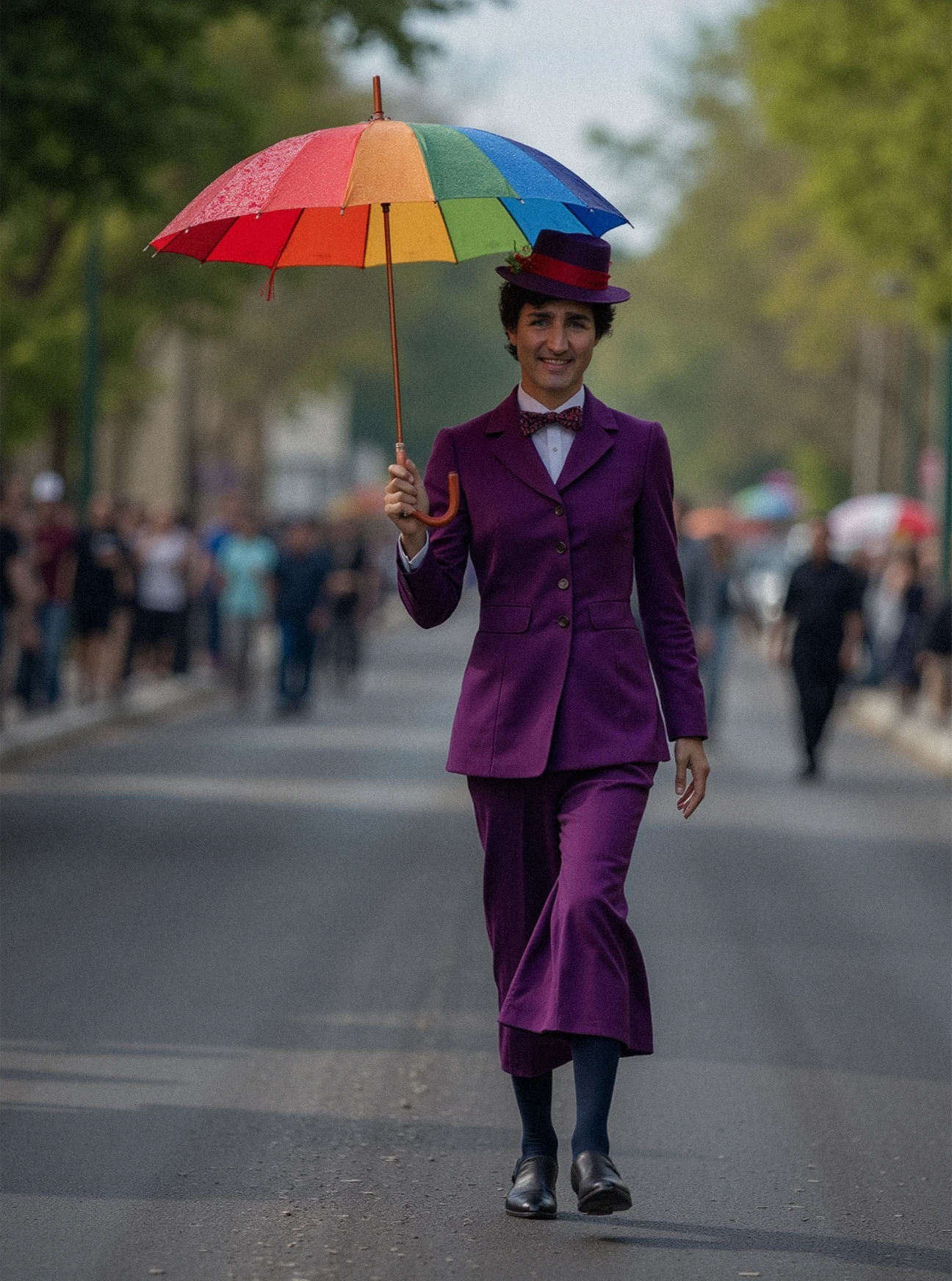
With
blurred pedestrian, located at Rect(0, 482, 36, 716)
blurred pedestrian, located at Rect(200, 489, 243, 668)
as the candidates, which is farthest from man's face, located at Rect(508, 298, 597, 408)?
blurred pedestrian, located at Rect(200, 489, 243, 668)

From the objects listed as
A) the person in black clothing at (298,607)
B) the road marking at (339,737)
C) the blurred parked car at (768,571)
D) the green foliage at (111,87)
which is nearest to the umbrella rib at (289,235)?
the green foliage at (111,87)

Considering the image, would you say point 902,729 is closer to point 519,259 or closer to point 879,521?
point 879,521

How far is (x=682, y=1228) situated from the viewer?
5.69 meters

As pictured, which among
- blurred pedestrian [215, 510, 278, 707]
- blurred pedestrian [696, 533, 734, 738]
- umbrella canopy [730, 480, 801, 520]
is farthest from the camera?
umbrella canopy [730, 480, 801, 520]

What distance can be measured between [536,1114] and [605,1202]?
1.11 feet

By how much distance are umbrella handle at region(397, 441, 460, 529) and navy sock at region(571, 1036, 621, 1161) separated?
110 centimetres

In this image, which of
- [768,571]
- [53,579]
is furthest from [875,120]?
[768,571]

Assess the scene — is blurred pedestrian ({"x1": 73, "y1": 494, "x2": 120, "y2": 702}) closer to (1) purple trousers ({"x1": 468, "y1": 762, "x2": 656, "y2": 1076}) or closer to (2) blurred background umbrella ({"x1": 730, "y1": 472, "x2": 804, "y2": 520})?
(1) purple trousers ({"x1": 468, "y1": 762, "x2": 656, "y2": 1076})

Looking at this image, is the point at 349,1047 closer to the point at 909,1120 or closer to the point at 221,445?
the point at 909,1120

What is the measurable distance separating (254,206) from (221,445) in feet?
176

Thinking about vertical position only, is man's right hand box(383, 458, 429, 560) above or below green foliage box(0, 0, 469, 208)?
below

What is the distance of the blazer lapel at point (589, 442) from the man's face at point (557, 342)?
3.1 inches

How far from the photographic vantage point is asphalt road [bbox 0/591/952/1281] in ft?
18.3

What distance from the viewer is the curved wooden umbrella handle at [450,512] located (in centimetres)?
559
